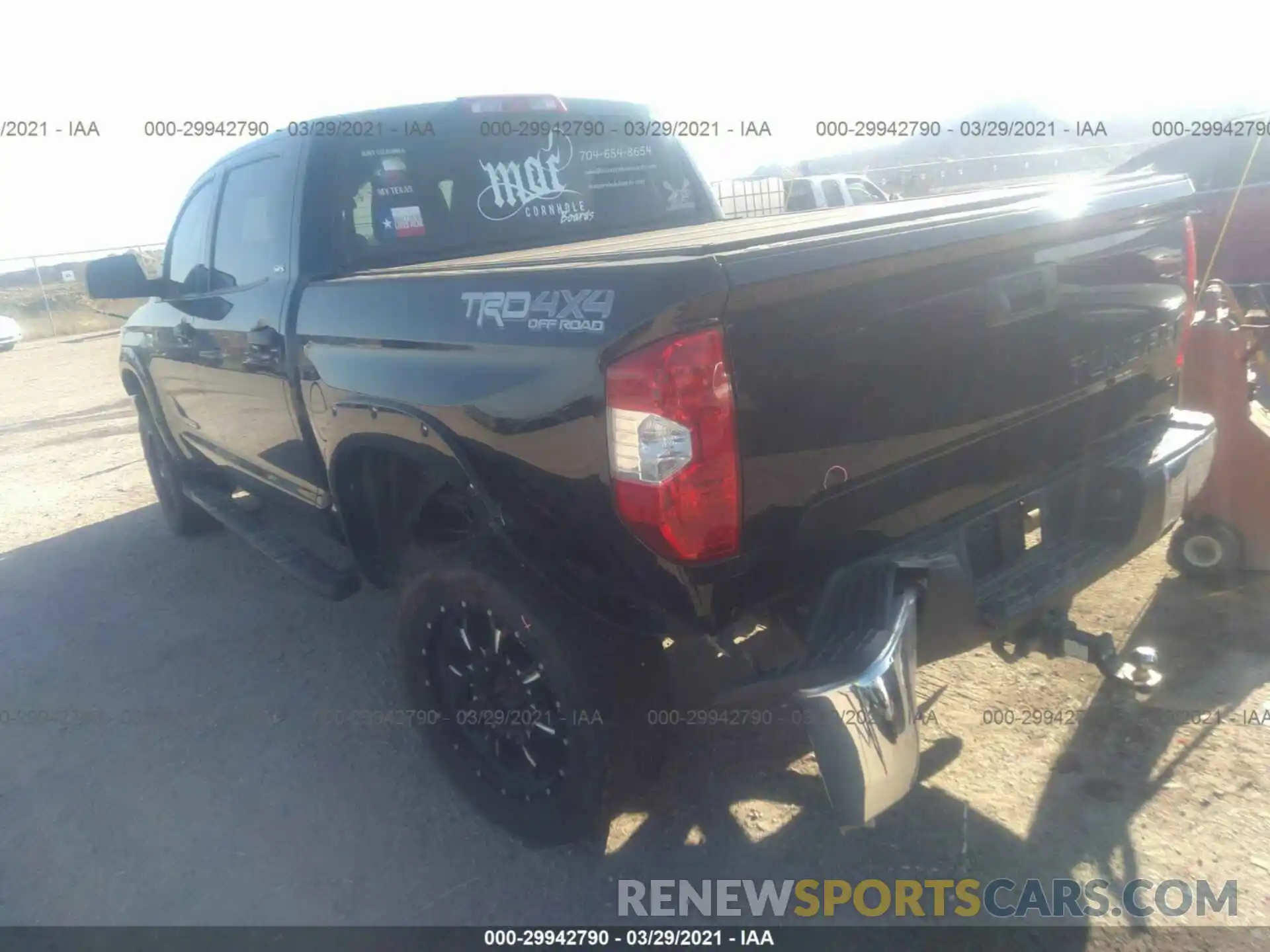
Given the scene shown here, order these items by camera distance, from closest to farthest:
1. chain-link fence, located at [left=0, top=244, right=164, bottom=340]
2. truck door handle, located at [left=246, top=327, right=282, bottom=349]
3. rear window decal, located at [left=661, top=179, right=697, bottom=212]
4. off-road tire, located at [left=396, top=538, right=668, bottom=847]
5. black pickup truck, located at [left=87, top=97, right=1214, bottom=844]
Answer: black pickup truck, located at [left=87, top=97, right=1214, bottom=844] → off-road tire, located at [left=396, top=538, right=668, bottom=847] → truck door handle, located at [left=246, top=327, right=282, bottom=349] → rear window decal, located at [left=661, top=179, right=697, bottom=212] → chain-link fence, located at [left=0, top=244, right=164, bottom=340]

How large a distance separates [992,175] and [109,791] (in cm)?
1681

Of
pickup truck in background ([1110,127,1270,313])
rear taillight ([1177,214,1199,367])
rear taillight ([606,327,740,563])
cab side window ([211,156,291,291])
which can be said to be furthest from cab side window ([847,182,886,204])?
rear taillight ([606,327,740,563])

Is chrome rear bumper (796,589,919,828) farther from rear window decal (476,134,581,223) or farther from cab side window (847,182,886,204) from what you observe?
Answer: cab side window (847,182,886,204)

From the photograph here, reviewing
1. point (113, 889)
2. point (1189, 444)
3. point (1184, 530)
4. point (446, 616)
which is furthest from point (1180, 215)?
point (113, 889)

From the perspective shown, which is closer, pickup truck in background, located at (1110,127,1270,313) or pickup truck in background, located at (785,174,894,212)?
pickup truck in background, located at (1110,127,1270,313)

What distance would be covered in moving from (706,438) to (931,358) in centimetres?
Result: 69

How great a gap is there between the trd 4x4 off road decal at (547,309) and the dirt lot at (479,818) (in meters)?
1.53

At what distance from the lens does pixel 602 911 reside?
262 cm

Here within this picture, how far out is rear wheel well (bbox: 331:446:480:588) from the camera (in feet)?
10.2

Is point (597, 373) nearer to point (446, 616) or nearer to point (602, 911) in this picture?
point (446, 616)

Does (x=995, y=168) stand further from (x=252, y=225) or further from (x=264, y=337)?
(x=264, y=337)

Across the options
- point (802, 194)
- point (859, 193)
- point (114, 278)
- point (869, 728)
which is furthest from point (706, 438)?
point (859, 193)

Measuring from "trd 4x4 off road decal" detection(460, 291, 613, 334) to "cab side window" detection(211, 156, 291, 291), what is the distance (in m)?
1.42

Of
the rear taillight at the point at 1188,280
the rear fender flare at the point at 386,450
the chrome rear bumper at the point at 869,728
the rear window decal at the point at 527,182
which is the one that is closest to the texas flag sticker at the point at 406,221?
the rear window decal at the point at 527,182
